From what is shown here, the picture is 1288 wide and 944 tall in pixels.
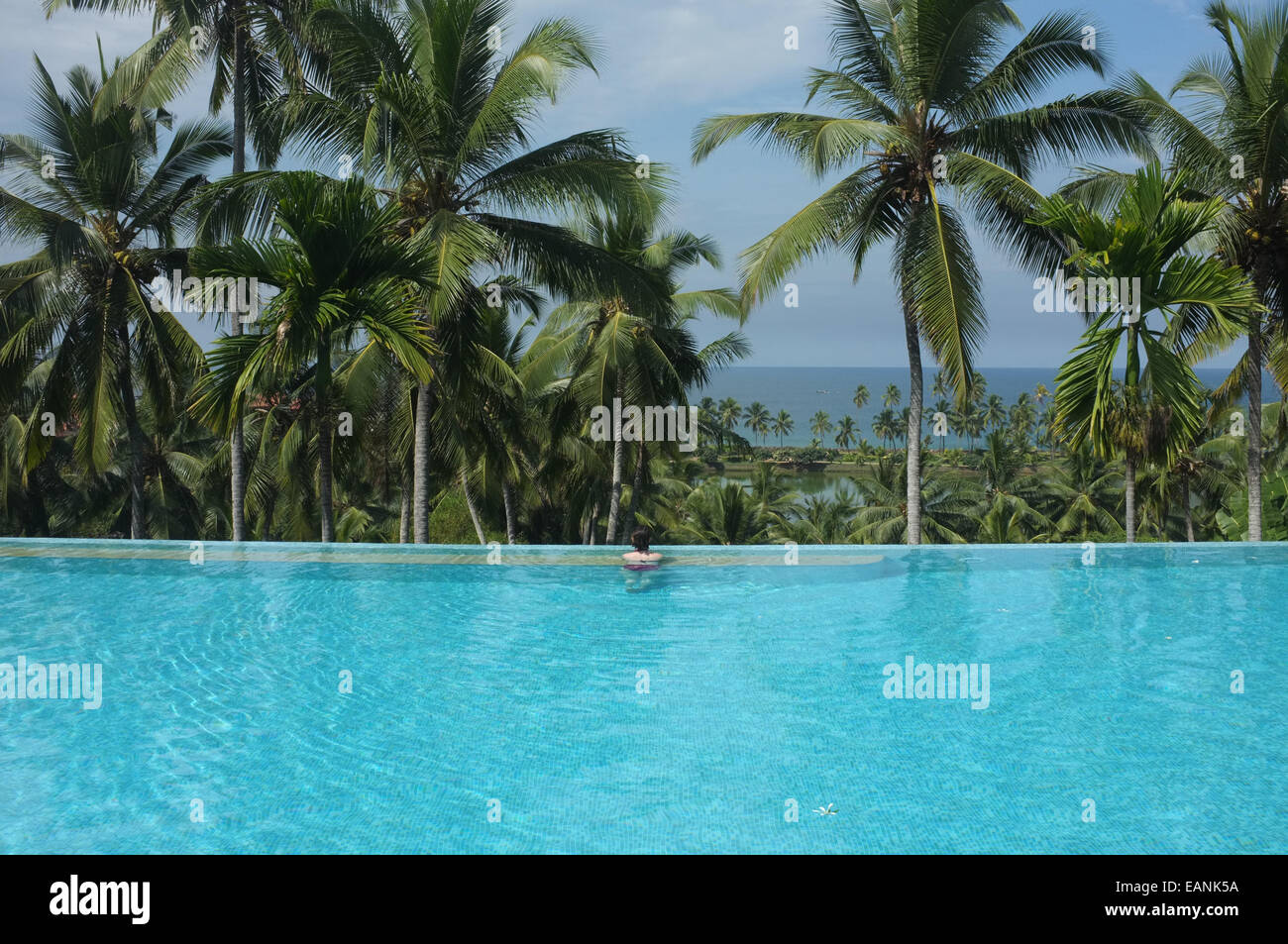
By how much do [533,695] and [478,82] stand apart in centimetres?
869

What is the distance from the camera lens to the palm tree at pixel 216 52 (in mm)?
15148

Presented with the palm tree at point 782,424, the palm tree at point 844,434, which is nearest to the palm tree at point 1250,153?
the palm tree at point 844,434

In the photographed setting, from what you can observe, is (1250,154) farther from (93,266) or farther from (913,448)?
(93,266)

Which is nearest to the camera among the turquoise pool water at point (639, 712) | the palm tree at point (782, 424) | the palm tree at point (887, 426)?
the turquoise pool water at point (639, 712)

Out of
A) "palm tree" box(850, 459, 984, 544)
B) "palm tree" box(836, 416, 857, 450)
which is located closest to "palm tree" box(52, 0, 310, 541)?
"palm tree" box(850, 459, 984, 544)

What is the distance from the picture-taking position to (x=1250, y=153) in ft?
43.5

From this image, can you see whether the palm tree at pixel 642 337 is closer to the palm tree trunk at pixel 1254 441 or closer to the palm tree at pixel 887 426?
the palm tree trunk at pixel 1254 441

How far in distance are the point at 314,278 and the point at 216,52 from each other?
911 centimetres

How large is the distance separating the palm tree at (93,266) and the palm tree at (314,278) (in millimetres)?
5064

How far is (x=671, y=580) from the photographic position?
11258 mm

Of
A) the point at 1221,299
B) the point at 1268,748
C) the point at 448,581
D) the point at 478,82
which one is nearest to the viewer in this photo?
the point at 1268,748

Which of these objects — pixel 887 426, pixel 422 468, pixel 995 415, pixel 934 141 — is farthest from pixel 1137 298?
pixel 995 415
